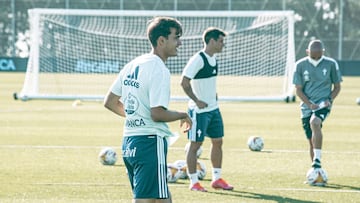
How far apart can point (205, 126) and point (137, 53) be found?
923 inches

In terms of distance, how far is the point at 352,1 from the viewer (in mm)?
63250

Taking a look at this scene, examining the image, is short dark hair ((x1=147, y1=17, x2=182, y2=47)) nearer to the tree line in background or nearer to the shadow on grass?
the shadow on grass

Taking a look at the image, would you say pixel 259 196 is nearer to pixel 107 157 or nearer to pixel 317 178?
pixel 317 178

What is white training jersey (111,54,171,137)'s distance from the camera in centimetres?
782

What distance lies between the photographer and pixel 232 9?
193 feet

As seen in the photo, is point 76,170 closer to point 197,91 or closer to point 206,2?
point 197,91

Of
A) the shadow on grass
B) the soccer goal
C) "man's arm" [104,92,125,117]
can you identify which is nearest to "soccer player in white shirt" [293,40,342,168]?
the shadow on grass

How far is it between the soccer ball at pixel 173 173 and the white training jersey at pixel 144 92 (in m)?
4.68

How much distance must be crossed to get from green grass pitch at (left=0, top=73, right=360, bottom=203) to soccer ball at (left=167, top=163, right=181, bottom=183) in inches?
4.3

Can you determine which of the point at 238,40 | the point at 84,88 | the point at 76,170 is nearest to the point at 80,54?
the point at 84,88

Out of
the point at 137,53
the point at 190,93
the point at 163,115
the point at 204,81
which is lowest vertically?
the point at 137,53

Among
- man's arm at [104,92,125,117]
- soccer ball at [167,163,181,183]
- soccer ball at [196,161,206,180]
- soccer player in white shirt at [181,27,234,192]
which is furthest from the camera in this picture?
soccer ball at [196,161,206,180]

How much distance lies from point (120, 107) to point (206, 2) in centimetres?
5084

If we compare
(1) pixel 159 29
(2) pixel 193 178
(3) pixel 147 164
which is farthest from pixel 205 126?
(1) pixel 159 29
